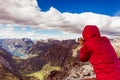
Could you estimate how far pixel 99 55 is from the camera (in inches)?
275

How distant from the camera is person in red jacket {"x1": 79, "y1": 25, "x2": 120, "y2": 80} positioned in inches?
263

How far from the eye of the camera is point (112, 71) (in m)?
6.61

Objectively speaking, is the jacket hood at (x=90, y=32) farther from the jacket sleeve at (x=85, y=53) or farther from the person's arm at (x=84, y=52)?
the jacket sleeve at (x=85, y=53)

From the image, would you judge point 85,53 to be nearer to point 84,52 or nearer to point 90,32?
point 84,52

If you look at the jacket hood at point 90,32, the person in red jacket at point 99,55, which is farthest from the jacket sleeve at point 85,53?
the jacket hood at point 90,32

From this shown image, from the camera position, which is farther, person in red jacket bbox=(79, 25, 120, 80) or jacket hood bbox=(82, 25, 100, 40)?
jacket hood bbox=(82, 25, 100, 40)

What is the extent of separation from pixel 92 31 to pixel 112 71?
1.47 m

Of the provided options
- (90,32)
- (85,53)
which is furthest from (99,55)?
(90,32)

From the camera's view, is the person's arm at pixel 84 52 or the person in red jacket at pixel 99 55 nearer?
the person in red jacket at pixel 99 55

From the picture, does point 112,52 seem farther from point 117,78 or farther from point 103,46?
point 117,78

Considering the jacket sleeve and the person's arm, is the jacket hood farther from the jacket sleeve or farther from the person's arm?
the jacket sleeve

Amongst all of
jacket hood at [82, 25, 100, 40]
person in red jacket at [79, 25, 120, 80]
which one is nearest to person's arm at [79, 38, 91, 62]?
person in red jacket at [79, 25, 120, 80]

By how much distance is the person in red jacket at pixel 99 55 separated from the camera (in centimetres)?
669

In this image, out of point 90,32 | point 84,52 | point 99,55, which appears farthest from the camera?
point 84,52
